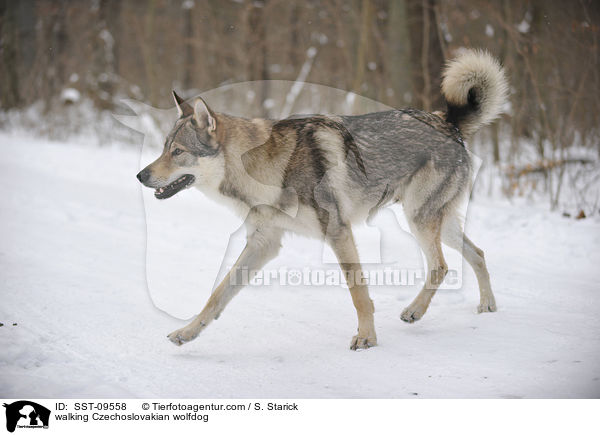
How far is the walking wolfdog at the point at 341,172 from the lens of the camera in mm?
3162

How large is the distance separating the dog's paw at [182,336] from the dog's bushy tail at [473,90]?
2532 mm

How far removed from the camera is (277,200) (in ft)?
10.5

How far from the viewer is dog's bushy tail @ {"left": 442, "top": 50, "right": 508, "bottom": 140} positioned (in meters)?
3.70

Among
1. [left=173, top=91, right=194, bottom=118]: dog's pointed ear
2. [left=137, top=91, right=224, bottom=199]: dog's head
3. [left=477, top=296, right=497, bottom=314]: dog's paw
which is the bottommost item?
[left=477, top=296, right=497, bottom=314]: dog's paw

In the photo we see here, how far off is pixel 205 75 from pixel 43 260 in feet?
38.6

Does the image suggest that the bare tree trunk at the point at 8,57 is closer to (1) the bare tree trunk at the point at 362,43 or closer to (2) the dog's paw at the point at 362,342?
(1) the bare tree trunk at the point at 362,43

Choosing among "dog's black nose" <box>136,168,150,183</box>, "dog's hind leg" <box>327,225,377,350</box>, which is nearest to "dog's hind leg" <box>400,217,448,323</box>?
"dog's hind leg" <box>327,225,377,350</box>

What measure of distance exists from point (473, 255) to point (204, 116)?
228 centimetres

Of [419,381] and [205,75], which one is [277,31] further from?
[419,381]

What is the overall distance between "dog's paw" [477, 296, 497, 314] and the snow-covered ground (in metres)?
0.07

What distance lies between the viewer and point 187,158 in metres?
3.19

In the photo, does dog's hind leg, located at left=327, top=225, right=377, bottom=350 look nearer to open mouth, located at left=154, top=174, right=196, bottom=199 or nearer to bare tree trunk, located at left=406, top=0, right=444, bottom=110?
open mouth, located at left=154, top=174, right=196, bottom=199
